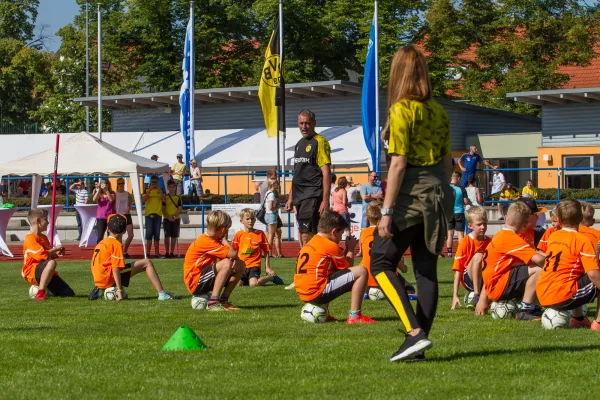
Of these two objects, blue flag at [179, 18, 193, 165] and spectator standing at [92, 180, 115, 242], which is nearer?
spectator standing at [92, 180, 115, 242]

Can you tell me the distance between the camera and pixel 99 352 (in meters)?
7.59

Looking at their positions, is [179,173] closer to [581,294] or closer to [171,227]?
[171,227]

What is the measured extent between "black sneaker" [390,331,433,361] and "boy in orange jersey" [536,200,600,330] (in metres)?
2.42

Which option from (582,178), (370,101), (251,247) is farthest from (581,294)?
(582,178)

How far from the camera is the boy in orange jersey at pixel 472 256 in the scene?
10.6 meters

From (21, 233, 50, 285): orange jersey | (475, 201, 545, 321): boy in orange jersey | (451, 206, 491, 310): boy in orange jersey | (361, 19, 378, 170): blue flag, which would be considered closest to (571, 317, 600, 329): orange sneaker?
(475, 201, 545, 321): boy in orange jersey

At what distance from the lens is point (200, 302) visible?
11.2 m

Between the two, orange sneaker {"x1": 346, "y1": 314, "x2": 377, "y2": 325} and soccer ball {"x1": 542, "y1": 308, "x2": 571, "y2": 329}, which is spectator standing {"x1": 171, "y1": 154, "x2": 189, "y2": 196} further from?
soccer ball {"x1": 542, "y1": 308, "x2": 571, "y2": 329}

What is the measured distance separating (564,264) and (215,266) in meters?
3.90

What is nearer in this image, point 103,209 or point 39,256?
point 39,256

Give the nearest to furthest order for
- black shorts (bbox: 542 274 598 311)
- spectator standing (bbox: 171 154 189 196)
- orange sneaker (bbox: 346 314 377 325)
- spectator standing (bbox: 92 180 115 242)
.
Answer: black shorts (bbox: 542 274 598 311) → orange sneaker (bbox: 346 314 377 325) → spectator standing (bbox: 92 180 115 242) → spectator standing (bbox: 171 154 189 196)

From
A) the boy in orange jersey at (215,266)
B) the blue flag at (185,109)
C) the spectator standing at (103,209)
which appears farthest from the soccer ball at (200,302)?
the blue flag at (185,109)

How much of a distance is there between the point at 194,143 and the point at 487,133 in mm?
12908

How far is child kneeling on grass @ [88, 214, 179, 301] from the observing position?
1227cm
